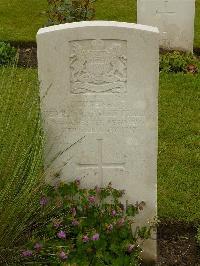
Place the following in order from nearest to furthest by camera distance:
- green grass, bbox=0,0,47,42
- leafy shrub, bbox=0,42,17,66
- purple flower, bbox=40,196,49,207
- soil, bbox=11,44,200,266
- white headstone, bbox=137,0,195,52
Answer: purple flower, bbox=40,196,49,207, soil, bbox=11,44,200,266, leafy shrub, bbox=0,42,17,66, white headstone, bbox=137,0,195,52, green grass, bbox=0,0,47,42

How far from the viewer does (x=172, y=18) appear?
A: 9.06 metres

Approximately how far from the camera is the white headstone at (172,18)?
8.94 m

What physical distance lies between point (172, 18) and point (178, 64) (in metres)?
0.98

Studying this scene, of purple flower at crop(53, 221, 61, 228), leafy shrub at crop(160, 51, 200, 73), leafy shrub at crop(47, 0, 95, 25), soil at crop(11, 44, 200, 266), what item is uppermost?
leafy shrub at crop(47, 0, 95, 25)

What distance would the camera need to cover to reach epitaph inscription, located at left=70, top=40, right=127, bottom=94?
404 cm

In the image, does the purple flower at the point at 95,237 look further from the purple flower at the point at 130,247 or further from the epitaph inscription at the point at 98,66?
the epitaph inscription at the point at 98,66

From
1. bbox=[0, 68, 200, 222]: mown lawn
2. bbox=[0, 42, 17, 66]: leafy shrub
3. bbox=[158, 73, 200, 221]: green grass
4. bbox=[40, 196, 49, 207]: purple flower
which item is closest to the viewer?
bbox=[40, 196, 49, 207]: purple flower

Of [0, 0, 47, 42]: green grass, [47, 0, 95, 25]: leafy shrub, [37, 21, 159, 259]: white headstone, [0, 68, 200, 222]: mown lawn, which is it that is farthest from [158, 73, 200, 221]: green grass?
[0, 0, 47, 42]: green grass

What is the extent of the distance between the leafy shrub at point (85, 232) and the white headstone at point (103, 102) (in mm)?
142

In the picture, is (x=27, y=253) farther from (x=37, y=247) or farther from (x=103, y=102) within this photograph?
(x=103, y=102)

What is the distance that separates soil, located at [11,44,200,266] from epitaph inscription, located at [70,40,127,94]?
1239mm

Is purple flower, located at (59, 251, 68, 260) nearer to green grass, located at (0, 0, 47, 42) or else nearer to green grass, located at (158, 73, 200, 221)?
green grass, located at (158, 73, 200, 221)

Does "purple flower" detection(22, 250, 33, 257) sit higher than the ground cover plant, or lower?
lower

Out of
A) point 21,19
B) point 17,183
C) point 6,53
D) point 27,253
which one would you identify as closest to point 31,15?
point 21,19
